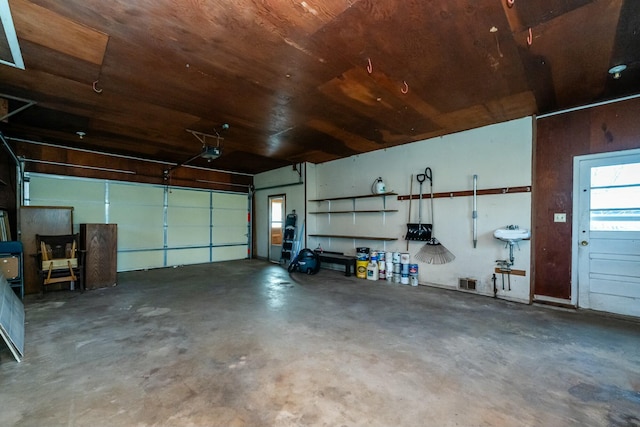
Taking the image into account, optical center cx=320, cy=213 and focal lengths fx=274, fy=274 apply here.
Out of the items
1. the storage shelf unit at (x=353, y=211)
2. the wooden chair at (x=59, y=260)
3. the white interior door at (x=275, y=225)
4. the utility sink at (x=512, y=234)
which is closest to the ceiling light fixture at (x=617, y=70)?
the utility sink at (x=512, y=234)

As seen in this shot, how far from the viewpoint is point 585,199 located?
12.4 feet

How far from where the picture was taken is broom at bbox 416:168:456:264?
16.5 feet

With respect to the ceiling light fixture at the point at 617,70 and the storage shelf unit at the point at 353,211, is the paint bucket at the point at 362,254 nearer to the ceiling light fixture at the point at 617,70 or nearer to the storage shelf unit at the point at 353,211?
the storage shelf unit at the point at 353,211

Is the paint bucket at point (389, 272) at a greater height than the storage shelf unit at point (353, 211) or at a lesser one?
lesser

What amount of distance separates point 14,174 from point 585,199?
974cm

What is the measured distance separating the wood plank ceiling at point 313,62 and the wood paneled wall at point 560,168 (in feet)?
0.88

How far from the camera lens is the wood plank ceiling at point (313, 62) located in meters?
2.12

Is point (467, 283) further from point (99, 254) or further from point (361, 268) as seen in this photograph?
point (99, 254)

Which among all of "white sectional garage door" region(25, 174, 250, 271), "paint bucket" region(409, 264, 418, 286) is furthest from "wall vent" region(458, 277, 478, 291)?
"white sectional garage door" region(25, 174, 250, 271)

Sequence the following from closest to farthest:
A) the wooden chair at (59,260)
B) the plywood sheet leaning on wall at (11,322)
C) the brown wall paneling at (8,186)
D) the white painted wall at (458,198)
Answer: the plywood sheet leaning on wall at (11,322)
the white painted wall at (458,198)
the wooden chair at (59,260)
the brown wall paneling at (8,186)

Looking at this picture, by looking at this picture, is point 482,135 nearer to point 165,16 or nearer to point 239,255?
point 165,16

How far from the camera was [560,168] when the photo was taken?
13.0 ft

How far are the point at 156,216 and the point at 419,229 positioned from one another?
6.50 metres

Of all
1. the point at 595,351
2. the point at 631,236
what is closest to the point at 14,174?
the point at 595,351
